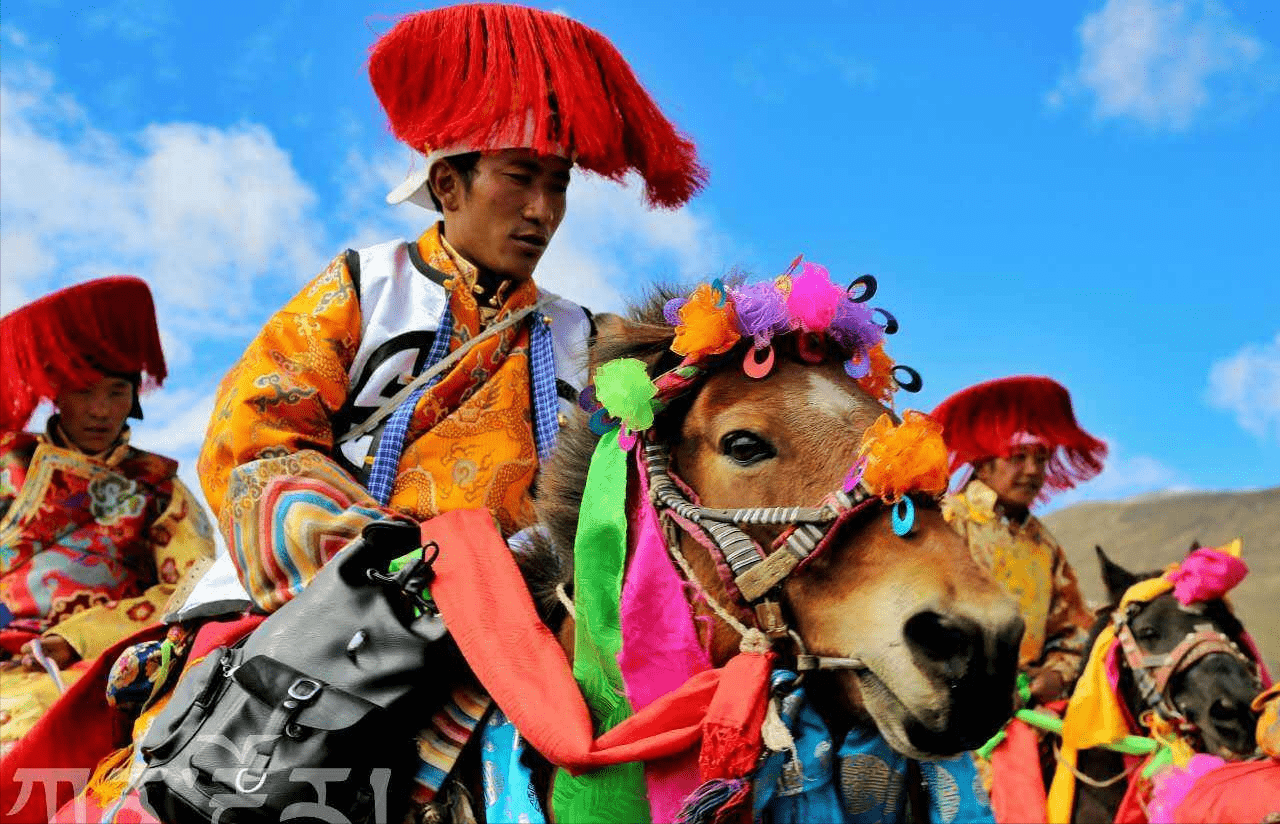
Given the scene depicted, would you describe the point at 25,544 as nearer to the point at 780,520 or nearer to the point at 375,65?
Result: the point at 375,65

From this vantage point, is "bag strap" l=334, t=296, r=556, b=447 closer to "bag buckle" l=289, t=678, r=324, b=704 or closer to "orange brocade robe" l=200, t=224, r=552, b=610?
"orange brocade robe" l=200, t=224, r=552, b=610

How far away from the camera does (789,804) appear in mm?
2549

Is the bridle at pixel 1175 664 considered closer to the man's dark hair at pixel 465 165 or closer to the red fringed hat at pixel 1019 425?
the red fringed hat at pixel 1019 425

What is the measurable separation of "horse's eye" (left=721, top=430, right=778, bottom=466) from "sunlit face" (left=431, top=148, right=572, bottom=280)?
1401mm

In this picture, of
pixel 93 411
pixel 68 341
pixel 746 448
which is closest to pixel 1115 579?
pixel 746 448

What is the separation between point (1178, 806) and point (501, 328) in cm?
404

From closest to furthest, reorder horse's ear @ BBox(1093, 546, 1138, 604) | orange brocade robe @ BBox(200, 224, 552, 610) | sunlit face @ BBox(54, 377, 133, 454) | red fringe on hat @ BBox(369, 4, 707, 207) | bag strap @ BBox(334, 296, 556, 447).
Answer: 1. orange brocade robe @ BBox(200, 224, 552, 610)
2. bag strap @ BBox(334, 296, 556, 447)
3. red fringe on hat @ BBox(369, 4, 707, 207)
4. sunlit face @ BBox(54, 377, 133, 454)
5. horse's ear @ BBox(1093, 546, 1138, 604)

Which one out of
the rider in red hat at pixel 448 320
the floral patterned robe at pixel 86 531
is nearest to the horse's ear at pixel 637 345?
the rider in red hat at pixel 448 320

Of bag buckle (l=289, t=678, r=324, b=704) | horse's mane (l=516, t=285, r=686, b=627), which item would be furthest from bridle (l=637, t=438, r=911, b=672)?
bag buckle (l=289, t=678, r=324, b=704)

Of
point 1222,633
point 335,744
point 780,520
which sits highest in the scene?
point 1222,633

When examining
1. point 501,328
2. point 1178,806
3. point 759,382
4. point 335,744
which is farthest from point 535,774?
point 1178,806

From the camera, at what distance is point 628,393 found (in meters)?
2.69

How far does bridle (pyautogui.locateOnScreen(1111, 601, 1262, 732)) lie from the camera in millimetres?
6051

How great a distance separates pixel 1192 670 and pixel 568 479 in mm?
4460
